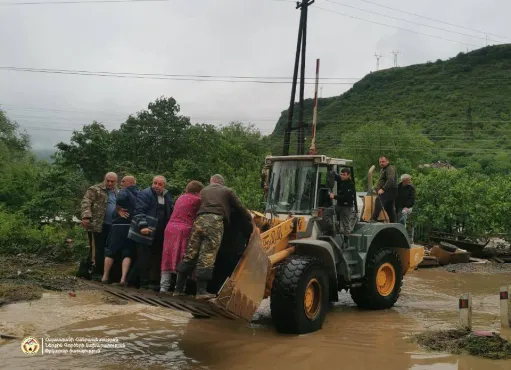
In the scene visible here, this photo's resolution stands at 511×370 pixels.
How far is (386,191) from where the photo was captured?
10.3 meters

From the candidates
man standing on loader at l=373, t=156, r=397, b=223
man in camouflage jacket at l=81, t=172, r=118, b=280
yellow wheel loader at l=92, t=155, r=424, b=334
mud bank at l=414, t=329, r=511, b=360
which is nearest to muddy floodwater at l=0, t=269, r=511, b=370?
mud bank at l=414, t=329, r=511, b=360

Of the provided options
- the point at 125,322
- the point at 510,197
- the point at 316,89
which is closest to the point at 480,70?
the point at 510,197

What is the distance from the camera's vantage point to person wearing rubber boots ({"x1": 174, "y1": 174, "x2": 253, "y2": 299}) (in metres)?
6.42

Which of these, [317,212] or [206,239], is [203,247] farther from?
[317,212]

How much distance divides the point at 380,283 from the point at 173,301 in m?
4.80

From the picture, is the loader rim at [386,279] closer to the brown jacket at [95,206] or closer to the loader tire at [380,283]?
the loader tire at [380,283]

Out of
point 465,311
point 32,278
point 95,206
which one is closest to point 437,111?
point 32,278

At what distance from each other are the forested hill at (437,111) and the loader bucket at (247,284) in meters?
37.2

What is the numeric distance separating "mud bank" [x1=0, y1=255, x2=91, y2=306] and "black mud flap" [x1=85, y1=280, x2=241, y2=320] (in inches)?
140

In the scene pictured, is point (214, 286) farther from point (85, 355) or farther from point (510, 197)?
point (510, 197)

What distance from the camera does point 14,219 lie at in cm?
1642

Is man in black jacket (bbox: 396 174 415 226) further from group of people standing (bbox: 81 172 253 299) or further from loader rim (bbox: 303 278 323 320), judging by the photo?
group of people standing (bbox: 81 172 253 299)

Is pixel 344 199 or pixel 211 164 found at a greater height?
pixel 211 164

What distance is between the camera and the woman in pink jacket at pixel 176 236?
6684 mm
